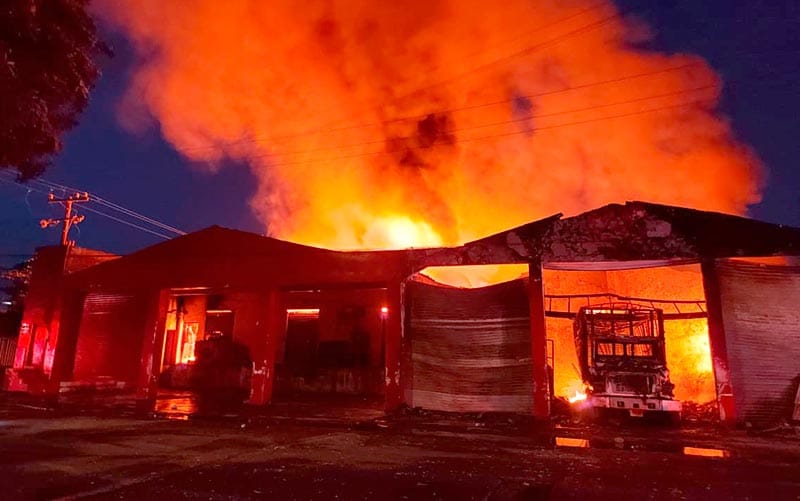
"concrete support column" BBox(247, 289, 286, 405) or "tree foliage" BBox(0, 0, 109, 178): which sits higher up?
"tree foliage" BBox(0, 0, 109, 178)

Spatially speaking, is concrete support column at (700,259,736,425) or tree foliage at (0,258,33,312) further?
tree foliage at (0,258,33,312)

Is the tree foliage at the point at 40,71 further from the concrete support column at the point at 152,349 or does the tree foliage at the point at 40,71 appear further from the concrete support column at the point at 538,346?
the concrete support column at the point at 538,346

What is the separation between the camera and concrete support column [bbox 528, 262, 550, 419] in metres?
11.9

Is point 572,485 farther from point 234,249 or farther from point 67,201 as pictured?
point 67,201

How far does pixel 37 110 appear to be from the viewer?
8289mm

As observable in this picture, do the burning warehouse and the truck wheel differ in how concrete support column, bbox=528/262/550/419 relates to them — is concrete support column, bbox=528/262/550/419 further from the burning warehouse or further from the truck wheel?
the truck wheel

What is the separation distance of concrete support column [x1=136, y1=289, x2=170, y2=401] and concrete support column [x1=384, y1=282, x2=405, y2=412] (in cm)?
777

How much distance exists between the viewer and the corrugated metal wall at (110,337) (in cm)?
2000

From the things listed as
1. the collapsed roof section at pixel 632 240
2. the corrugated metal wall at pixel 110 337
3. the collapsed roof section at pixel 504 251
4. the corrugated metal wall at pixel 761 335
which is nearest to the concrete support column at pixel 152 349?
the collapsed roof section at pixel 504 251

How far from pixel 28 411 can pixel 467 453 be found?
11.6 metres

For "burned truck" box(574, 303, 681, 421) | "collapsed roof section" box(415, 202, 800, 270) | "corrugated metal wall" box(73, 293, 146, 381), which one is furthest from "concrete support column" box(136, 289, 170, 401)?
"burned truck" box(574, 303, 681, 421)

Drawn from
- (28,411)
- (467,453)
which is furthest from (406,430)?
(28,411)

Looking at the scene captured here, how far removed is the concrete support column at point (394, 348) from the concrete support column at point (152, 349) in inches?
306

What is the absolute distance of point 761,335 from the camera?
11.7m
